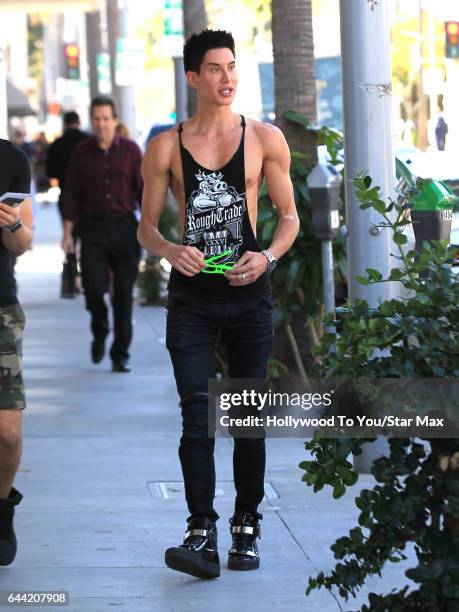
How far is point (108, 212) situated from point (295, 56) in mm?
2293

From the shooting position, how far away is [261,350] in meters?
5.91

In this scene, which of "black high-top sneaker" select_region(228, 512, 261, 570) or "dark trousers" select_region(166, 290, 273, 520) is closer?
"dark trousers" select_region(166, 290, 273, 520)

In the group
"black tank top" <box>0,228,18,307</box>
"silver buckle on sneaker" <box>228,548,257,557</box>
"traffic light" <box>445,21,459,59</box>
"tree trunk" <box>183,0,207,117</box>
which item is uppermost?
"traffic light" <box>445,21,459,59</box>

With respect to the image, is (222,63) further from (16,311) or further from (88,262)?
(88,262)

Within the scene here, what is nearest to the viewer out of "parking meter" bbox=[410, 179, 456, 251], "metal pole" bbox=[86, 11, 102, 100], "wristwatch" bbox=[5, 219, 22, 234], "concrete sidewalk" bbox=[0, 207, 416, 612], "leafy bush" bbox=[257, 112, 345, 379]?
"concrete sidewalk" bbox=[0, 207, 416, 612]

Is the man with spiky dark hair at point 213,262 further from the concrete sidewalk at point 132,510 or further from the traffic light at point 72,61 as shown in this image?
the traffic light at point 72,61

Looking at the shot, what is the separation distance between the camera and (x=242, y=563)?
19.3 feet

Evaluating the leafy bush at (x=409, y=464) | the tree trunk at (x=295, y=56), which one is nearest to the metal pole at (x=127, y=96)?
the tree trunk at (x=295, y=56)

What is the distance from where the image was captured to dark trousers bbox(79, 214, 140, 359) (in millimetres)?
11594

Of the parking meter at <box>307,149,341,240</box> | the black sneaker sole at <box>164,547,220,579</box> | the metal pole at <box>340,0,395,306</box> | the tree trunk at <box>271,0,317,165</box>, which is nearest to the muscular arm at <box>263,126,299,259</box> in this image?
the black sneaker sole at <box>164,547,220,579</box>

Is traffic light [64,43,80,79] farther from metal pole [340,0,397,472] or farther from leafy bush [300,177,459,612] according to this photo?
leafy bush [300,177,459,612]

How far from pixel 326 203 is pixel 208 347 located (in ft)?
8.45

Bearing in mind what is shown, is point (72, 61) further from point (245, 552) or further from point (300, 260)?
point (245, 552)

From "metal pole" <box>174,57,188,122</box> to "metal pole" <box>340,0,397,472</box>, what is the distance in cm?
785
